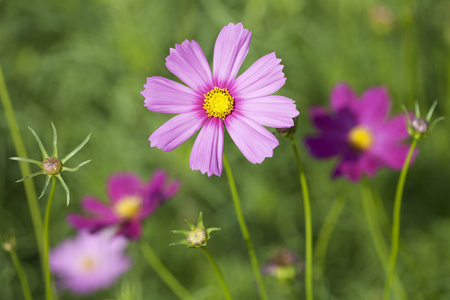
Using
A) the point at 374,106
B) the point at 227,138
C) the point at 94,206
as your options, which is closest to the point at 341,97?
the point at 374,106

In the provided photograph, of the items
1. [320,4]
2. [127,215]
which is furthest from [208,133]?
[320,4]

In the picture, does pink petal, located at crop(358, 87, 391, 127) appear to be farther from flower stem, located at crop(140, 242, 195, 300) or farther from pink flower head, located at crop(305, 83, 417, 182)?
flower stem, located at crop(140, 242, 195, 300)

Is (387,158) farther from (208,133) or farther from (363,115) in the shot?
(208,133)

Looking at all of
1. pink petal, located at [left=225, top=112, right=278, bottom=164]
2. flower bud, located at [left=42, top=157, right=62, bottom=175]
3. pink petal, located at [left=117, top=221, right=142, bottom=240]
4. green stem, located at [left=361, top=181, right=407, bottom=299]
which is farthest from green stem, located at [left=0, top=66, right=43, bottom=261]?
green stem, located at [left=361, top=181, right=407, bottom=299]

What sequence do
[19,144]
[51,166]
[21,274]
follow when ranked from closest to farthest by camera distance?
[51,166] < [21,274] < [19,144]

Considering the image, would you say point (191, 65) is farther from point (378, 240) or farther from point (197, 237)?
point (378, 240)

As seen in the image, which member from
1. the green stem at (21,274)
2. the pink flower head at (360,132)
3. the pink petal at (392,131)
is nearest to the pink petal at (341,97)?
the pink flower head at (360,132)
